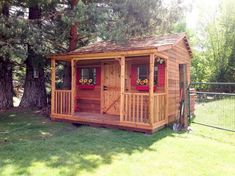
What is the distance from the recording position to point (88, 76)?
10.7m

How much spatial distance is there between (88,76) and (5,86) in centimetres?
403

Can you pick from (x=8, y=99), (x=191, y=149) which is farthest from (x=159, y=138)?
(x=8, y=99)

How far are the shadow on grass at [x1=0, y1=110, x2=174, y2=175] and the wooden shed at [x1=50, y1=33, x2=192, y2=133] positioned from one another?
1.79 feet

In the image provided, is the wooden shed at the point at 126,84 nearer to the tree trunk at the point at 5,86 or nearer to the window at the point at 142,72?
the window at the point at 142,72

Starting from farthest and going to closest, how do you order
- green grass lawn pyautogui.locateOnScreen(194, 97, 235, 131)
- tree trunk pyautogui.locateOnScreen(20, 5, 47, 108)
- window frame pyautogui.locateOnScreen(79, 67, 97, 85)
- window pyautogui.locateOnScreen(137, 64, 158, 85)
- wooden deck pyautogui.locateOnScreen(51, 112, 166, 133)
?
tree trunk pyautogui.locateOnScreen(20, 5, 47, 108) < window frame pyautogui.locateOnScreen(79, 67, 97, 85) < green grass lawn pyautogui.locateOnScreen(194, 97, 235, 131) < window pyautogui.locateOnScreen(137, 64, 158, 85) < wooden deck pyautogui.locateOnScreen(51, 112, 166, 133)

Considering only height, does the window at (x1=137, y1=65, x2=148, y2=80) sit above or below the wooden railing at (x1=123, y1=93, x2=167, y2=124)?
above

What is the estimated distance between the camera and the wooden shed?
783 cm

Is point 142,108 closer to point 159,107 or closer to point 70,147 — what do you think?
point 159,107

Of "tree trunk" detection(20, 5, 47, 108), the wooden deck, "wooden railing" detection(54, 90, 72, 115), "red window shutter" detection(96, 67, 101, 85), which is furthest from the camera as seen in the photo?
"tree trunk" detection(20, 5, 47, 108)

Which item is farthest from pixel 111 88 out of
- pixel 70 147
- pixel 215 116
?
pixel 215 116

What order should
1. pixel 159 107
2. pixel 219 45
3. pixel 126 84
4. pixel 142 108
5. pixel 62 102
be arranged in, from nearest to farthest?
pixel 142 108
pixel 159 107
pixel 62 102
pixel 126 84
pixel 219 45

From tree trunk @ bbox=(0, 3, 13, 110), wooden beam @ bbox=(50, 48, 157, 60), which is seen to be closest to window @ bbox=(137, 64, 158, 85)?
wooden beam @ bbox=(50, 48, 157, 60)

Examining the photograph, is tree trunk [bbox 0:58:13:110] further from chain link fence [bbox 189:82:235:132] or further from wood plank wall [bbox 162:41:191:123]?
chain link fence [bbox 189:82:235:132]

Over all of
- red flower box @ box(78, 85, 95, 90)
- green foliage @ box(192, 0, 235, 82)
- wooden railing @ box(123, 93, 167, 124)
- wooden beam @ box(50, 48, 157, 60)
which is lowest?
wooden railing @ box(123, 93, 167, 124)
